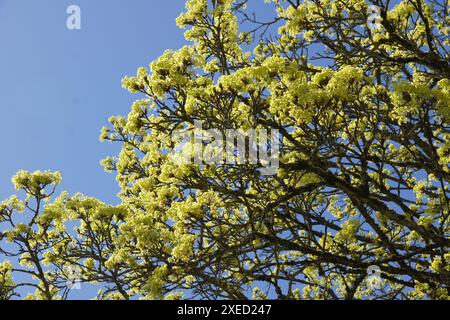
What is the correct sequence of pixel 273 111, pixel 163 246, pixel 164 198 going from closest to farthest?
1. pixel 273 111
2. pixel 163 246
3. pixel 164 198

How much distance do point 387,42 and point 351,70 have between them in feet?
8.14

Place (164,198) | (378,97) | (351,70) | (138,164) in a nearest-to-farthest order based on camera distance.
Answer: (351,70) → (378,97) → (164,198) → (138,164)

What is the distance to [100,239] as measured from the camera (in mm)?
7914

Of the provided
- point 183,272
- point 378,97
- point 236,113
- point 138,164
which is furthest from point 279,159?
point 138,164

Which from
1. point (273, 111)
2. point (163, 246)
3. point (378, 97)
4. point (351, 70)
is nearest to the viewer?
point (351, 70)

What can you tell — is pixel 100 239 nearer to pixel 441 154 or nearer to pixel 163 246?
pixel 163 246

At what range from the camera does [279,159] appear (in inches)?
254

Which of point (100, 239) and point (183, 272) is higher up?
point (100, 239)

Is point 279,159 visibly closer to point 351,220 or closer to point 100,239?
point 351,220

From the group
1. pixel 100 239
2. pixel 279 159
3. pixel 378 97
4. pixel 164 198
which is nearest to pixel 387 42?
pixel 378 97

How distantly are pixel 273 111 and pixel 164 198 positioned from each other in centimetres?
258
